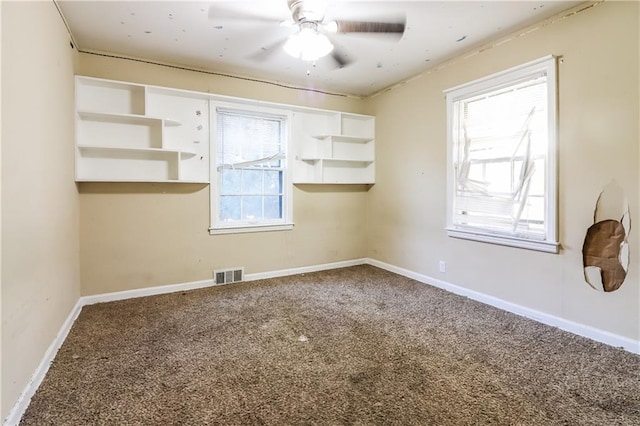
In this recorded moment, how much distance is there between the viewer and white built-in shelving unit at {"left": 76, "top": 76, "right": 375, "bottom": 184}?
3.16 meters

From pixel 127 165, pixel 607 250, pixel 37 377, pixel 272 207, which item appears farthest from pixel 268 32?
pixel 607 250

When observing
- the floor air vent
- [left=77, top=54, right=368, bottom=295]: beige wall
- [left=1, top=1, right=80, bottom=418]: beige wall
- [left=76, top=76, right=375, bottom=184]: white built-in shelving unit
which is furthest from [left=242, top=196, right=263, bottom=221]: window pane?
[left=1, top=1, right=80, bottom=418]: beige wall

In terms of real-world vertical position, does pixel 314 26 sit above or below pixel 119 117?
above

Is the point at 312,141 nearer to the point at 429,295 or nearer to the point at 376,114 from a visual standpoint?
the point at 376,114

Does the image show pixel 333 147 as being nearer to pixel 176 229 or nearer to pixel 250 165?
pixel 250 165

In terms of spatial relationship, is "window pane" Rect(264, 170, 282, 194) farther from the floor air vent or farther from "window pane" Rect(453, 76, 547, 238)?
"window pane" Rect(453, 76, 547, 238)

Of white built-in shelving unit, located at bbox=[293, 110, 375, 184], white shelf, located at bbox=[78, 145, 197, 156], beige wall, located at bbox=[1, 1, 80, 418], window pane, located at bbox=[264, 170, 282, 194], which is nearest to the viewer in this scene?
beige wall, located at bbox=[1, 1, 80, 418]

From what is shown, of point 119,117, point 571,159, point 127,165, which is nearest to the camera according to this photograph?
point 571,159

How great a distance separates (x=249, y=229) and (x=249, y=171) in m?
0.71

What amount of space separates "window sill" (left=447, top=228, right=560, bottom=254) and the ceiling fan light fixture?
225 cm

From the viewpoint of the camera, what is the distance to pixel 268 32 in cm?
289

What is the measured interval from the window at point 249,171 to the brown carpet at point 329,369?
47.6 inches

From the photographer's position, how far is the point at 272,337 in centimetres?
248

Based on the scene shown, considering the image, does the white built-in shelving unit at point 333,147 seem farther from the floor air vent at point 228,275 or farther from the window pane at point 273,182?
the floor air vent at point 228,275
